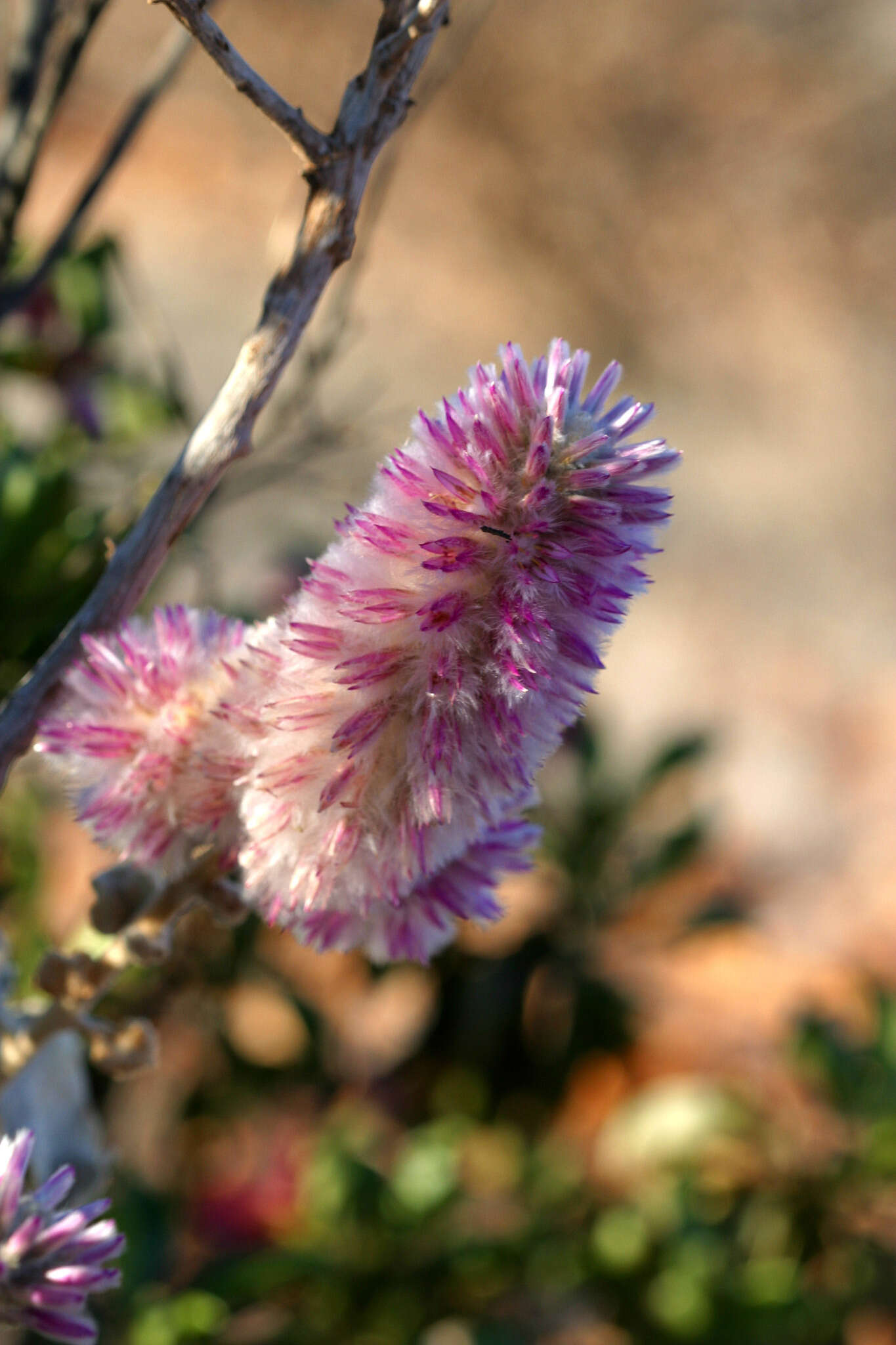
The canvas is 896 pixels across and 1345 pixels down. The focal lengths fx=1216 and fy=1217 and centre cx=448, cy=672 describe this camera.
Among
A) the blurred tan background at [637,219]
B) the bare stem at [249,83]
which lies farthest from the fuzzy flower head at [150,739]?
the blurred tan background at [637,219]

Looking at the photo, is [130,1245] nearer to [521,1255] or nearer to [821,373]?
A: [521,1255]

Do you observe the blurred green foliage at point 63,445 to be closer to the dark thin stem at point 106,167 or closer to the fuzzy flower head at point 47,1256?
the dark thin stem at point 106,167

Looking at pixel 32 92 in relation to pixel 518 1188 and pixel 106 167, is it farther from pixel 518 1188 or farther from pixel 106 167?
pixel 518 1188

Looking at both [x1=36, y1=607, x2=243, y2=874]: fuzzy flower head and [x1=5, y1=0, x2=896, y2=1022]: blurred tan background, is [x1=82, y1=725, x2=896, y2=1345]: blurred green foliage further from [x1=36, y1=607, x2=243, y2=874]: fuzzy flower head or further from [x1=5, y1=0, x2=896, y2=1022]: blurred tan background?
[x1=5, y1=0, x2=896, y2=1022]: blurred tan background

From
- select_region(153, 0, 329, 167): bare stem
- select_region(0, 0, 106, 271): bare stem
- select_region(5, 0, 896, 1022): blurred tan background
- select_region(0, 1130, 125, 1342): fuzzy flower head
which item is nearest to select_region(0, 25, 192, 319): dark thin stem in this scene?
select_region(0, 0, 106, 271): bare stem

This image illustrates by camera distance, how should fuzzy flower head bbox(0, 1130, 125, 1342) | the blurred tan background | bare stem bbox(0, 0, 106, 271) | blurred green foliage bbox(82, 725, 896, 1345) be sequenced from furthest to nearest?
the blurred tan background
blurred green foliage bbox(82, 725, 896, 1345)
bare stem bbox(0, 0, 106, 271)
fuzzy flower head bbox(0, 1130, 125, 1342)

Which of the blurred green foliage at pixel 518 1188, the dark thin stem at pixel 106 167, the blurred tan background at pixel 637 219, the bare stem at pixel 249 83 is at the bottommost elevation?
the blurred green foliage at pixel 518 1188

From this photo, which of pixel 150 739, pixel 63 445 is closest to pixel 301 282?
pixel 150 739
